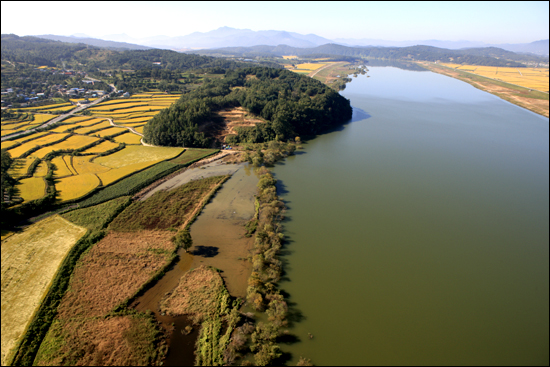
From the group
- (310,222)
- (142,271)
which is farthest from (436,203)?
(142,271)

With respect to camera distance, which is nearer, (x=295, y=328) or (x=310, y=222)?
(x=295, y=328)

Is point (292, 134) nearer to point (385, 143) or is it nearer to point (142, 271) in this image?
point (385, 143)

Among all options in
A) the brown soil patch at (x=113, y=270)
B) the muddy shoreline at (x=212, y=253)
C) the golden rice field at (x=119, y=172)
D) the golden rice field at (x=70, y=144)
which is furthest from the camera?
the golden rice field at (x=70, y=144)

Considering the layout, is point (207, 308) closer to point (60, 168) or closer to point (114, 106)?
point (60, 168)

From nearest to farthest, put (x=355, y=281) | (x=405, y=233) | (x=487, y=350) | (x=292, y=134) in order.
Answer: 1. (x=487, y=350)
2. (x=355, y=281)
3. (x=405, y=233)
4. (x=292, y=134)

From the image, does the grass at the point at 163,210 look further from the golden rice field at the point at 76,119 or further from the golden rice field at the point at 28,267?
the golden rice field at the point at 76,119

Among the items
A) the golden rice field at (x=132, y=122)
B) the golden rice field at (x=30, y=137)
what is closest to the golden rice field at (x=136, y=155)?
the golden rice field at (x=132, y=122)
